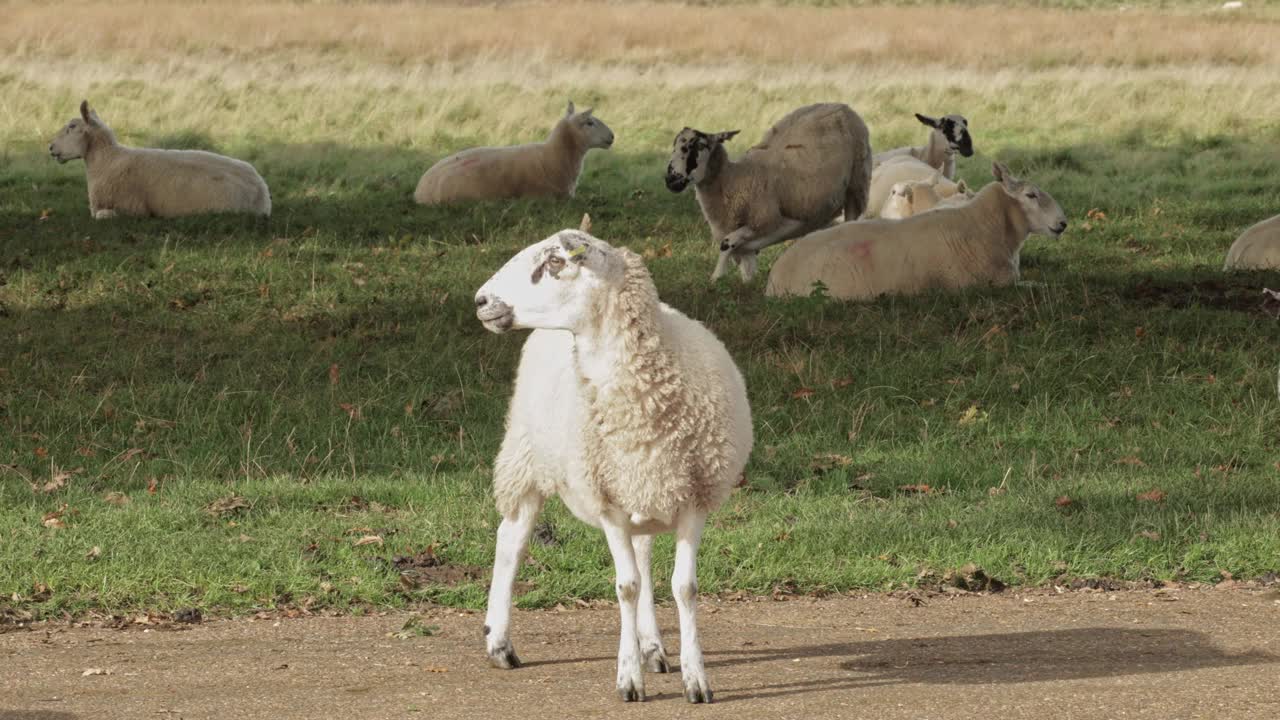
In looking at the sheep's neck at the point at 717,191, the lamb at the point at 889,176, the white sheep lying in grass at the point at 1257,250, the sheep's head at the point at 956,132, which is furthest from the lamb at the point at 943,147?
the white sheep lying in grass at the point at 1257,250

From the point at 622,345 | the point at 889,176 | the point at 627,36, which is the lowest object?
the point at 627,36

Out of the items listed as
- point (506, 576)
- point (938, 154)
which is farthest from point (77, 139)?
point (506, 576)

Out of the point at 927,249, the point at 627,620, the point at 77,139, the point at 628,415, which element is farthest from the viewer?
the point at 77,139

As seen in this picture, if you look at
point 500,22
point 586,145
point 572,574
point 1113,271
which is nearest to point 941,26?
point 500,22

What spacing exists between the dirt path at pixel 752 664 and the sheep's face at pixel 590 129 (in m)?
14.1

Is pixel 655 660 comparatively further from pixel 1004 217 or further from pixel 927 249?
pixel 1004 217

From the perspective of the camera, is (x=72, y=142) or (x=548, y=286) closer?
(x=548, y=286)

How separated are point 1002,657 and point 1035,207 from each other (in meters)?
8.77

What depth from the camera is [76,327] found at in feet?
45.6

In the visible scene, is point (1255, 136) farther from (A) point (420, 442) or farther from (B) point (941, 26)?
(B) point (941, 26)

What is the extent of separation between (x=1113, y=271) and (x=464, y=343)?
604 cm

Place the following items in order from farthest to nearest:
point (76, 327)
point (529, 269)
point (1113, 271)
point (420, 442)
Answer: point (1113, 271), point (76, 327), point (420, 442), point (529, 269)

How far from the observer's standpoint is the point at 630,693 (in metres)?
6.12

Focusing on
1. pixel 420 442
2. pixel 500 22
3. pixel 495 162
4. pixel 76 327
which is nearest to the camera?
pixel 420 442
